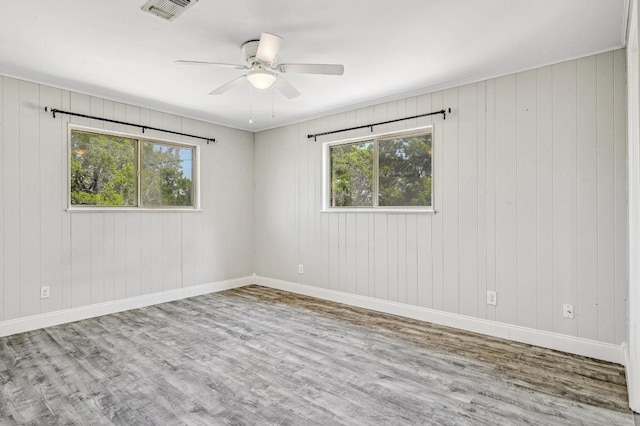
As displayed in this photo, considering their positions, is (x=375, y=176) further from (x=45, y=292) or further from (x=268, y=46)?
(x=45, y=292)

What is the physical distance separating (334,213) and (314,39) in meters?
2.39

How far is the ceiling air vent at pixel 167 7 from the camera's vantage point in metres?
2.16

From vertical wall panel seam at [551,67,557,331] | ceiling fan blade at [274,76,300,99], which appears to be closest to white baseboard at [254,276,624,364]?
vertical wall panel seam at [551,67,557,331]

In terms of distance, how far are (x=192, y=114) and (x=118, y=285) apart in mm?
2321

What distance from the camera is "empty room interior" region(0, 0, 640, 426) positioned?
224 cm

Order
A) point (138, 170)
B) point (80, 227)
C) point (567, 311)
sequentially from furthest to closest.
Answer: point (138, 170), point (80, 227), point (567, 311)

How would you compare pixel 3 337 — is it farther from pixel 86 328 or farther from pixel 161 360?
pixel 161 360

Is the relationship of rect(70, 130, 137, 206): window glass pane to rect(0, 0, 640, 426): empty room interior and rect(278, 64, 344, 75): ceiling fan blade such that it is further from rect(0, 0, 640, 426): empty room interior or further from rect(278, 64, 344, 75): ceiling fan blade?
rect(278, 64, 344, 75): ceiling fan blade

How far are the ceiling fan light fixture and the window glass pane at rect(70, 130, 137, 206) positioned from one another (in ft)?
7.67

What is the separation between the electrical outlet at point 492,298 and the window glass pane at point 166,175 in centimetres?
386

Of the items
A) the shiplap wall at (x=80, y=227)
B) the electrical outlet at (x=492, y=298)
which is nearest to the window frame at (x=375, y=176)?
the electrical outlet at (x=492, y=298)

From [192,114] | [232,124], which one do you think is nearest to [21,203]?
[192,114]

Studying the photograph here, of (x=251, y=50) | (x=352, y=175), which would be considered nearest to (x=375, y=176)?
(x=352, y=175)

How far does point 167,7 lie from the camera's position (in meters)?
2.22
